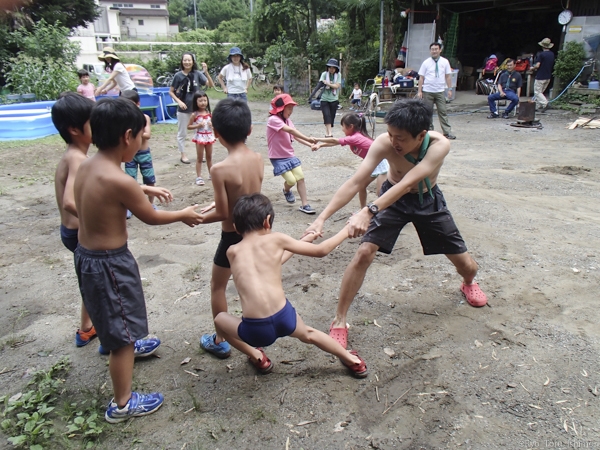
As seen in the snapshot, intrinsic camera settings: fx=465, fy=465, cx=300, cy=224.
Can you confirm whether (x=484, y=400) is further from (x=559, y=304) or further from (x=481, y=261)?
(x=481, y=261)

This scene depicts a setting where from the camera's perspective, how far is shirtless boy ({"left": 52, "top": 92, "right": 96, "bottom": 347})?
278 cm

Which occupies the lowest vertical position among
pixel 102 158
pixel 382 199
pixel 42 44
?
pixel 382 199

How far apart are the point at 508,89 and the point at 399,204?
1103 centimetres

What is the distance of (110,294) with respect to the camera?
2389mm

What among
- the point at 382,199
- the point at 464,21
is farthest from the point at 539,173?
the point at 464,21

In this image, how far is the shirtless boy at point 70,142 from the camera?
2775mm

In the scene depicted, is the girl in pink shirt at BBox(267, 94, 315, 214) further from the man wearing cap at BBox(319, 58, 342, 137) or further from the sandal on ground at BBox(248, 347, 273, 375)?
the man wearing cap at BBox(319, 58, 342, 137)

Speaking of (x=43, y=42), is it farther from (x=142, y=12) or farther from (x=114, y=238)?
(x=142, y=12)

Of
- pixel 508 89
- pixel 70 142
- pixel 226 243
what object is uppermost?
pixel 70 142

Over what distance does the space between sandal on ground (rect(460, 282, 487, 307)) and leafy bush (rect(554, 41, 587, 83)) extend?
505 inches

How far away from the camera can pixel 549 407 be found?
2490 millimetres

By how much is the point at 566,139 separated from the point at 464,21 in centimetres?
1011

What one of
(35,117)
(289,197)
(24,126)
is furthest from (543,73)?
(24,126)

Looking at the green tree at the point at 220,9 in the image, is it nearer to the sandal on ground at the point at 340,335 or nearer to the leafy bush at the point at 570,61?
the leafy bush at the point at 570,61
